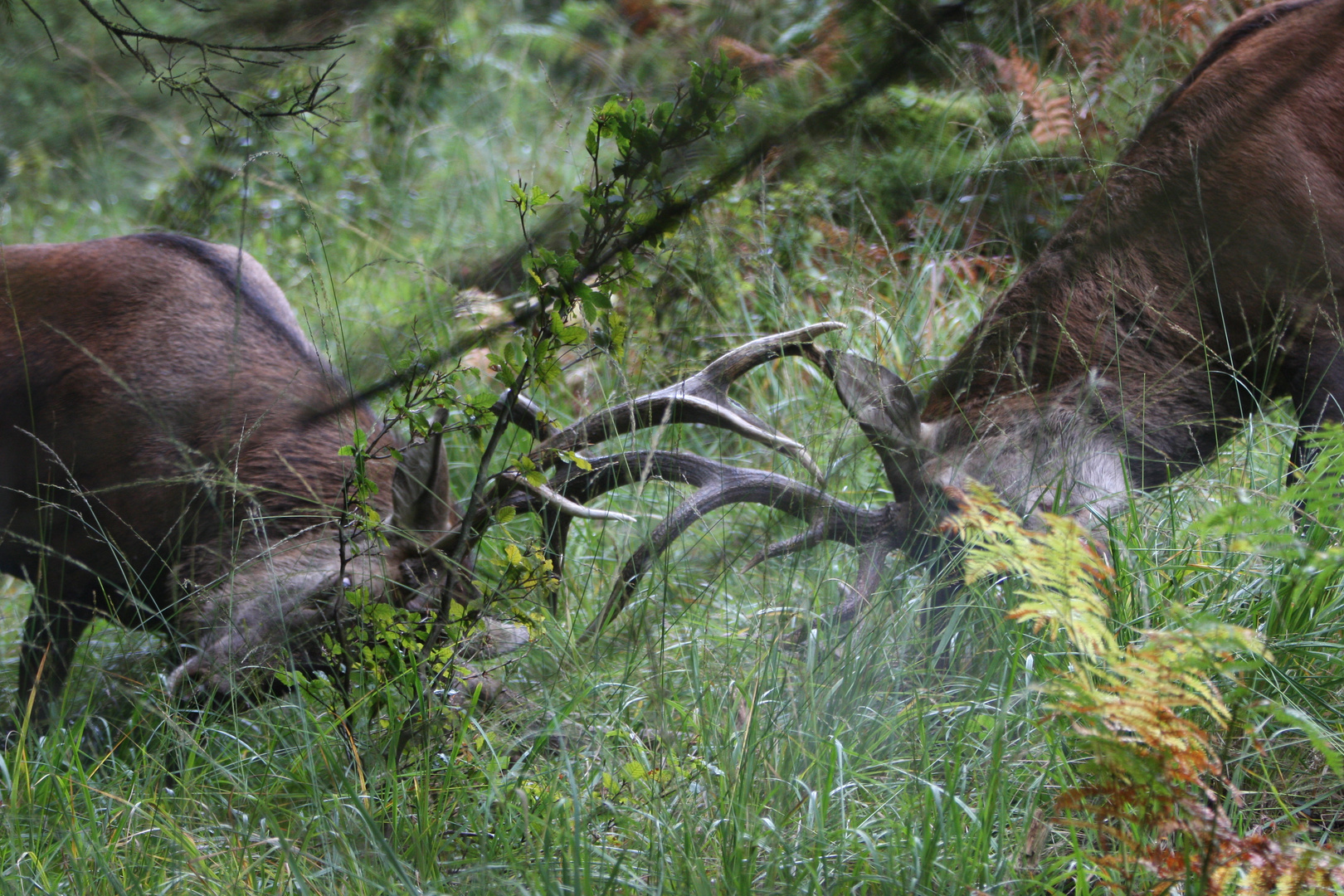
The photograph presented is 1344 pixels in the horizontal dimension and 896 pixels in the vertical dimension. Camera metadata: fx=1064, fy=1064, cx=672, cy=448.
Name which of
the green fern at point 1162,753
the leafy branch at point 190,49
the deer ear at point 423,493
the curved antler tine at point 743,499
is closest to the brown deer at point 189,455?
the deer ear at point 423,493

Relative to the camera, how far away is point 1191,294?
3758mm

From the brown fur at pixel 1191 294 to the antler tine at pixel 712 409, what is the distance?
0.59 metres

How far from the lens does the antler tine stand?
10.6 ft

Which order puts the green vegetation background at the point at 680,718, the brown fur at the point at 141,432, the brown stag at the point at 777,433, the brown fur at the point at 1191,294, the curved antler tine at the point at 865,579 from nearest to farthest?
the green vegetation background at the point at 680,718 < the curved antler tine at the point at 865,579 < the brown stag at the point at 777,433 < the brown fur at the point at 1191,294 < the brown fur at the point at 141,432

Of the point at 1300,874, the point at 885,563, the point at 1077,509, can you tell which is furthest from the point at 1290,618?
the point at 1300,874

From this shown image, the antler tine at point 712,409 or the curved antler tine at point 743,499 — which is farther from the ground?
the antler tine at point 712,409

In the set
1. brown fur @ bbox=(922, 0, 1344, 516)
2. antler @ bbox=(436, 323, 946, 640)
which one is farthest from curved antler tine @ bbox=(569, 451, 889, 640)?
brown fur @ bbox=(922, 0, 1344, 516)

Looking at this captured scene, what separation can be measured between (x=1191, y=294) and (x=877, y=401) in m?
1.26

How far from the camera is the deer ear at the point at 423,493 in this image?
3.16 meters

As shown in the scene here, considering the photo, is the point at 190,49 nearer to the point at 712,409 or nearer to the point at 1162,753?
the point at 712,409

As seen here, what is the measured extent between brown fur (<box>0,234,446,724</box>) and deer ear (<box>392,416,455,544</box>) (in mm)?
357

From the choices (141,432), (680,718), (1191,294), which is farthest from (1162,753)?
(141,432)

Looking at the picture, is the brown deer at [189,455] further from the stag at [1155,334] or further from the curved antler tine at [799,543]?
the stag at [1155,334]

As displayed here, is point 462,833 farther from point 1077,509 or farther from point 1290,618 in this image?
point 1290,618
